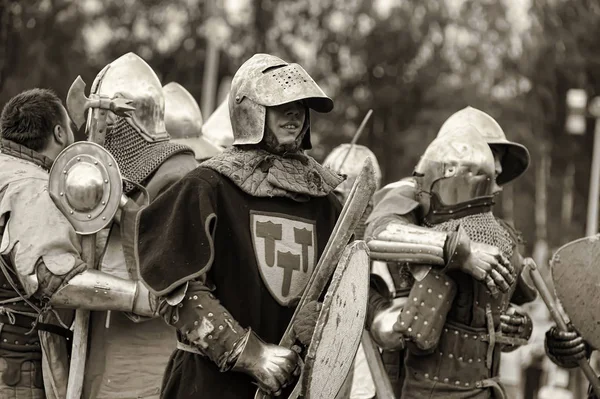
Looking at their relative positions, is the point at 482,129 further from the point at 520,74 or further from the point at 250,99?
the point at 520,74

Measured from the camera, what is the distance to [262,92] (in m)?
4.77

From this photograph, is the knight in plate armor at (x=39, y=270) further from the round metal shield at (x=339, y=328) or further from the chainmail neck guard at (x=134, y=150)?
the round metal shield at (x=339, y=328)

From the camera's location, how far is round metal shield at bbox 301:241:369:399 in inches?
172

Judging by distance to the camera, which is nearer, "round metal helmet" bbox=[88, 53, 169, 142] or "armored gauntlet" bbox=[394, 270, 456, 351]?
"armored gauntlet" bbox=[394, 270, 456, 351]

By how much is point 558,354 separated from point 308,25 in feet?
56.0

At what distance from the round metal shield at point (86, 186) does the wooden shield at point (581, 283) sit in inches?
99.0

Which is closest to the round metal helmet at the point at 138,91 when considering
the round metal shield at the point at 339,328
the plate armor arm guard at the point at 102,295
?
the plate armor arm guard at the point at 102,295

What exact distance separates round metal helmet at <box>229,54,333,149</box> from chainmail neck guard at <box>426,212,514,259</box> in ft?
4.87

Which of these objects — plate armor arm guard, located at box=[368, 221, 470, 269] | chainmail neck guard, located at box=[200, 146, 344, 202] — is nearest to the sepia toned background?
plate armor arm guard, located at box=[368, 221, 470, 269]

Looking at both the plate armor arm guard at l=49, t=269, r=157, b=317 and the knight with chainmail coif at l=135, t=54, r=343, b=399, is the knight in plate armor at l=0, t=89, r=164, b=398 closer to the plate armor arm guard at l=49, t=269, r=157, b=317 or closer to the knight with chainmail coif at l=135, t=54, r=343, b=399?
the plate armor arm guard at l=49, t=269, r=157, b=317

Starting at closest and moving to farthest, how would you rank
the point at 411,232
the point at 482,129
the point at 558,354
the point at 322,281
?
the point at 322,281 → the point at 411,232 → the point at 558,354 → the point at 482,129

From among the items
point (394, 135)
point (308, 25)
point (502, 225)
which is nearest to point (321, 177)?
point (502, 225)

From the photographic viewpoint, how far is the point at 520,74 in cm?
2347

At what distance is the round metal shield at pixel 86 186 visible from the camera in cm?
554
